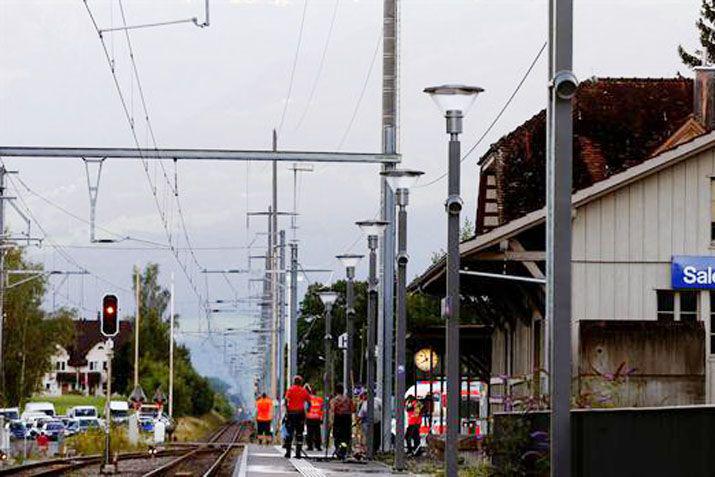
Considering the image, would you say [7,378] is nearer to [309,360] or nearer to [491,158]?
[309,360]

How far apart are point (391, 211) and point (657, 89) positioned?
38.6 feet

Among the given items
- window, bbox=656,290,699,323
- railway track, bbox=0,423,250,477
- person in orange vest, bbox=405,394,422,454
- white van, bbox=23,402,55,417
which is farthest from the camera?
white van, bbox=23,402,55,417

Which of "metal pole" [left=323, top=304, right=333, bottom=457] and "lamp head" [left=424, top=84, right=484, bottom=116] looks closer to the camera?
"lamp head" [left=424, top=84, right=484, bottom=116]

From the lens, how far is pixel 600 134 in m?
48.3

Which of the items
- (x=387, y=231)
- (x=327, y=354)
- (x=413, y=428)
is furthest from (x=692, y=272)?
(x=327, y=354)

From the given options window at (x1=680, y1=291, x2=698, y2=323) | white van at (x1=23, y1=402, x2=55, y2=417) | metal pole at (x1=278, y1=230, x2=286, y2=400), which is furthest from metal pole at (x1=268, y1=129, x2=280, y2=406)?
window at (x1=680, y1=291, x2=698, y2=323)

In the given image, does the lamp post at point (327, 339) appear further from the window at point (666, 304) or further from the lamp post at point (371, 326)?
the window at point (666, 304)

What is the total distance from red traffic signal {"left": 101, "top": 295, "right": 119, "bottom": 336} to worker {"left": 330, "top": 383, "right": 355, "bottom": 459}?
21.3 ft

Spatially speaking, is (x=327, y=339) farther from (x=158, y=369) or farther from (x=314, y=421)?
(x=158, y=369)

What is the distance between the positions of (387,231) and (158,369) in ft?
312

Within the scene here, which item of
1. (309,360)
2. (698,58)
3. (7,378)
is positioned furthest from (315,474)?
(309,360)

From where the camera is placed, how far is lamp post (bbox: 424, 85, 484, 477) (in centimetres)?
2317

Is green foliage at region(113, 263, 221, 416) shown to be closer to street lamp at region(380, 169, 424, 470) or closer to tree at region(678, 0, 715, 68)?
tree at region(678, 0, 715, 68)

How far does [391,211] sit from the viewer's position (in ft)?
137
